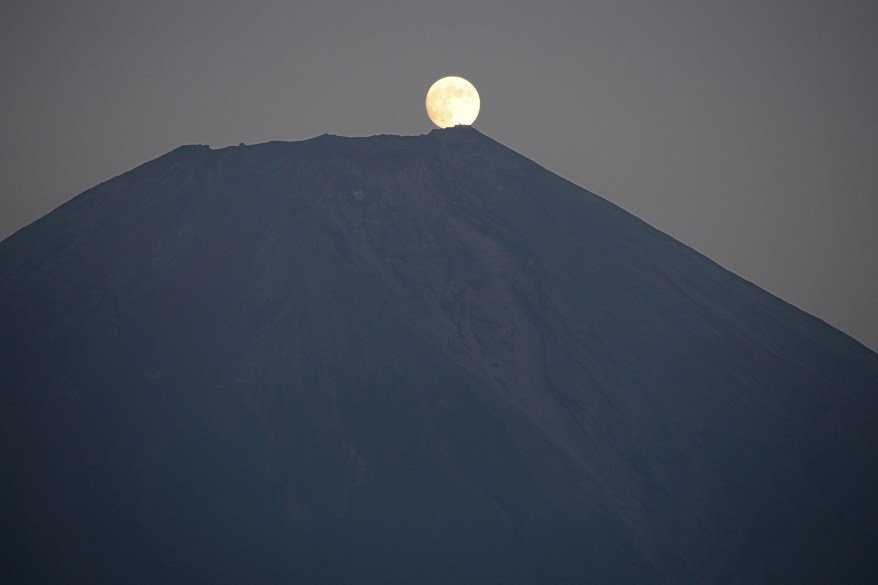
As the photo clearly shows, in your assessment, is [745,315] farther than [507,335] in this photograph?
Yes

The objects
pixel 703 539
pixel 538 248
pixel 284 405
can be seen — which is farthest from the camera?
pixel 538 248

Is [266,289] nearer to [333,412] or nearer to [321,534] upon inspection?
[333,412]

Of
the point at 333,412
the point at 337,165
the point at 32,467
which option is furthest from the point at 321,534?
the point at 337,165

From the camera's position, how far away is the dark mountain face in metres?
50.4

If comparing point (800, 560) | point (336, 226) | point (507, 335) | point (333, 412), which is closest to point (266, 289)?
Answer: point (336, 226)

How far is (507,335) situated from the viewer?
2501 inches

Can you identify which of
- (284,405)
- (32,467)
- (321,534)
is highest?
(284,405)

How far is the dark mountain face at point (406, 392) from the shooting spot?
165 feet

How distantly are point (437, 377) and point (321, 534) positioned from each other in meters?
12.8

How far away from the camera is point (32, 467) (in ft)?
175

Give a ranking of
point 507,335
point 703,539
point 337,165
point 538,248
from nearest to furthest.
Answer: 1. point 703,539
2. point 507,335
3. point 538,248
4. point 337,165

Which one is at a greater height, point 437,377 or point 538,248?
point 538,248

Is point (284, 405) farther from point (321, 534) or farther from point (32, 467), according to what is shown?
point (32, 467)

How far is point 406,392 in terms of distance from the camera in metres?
57.5
